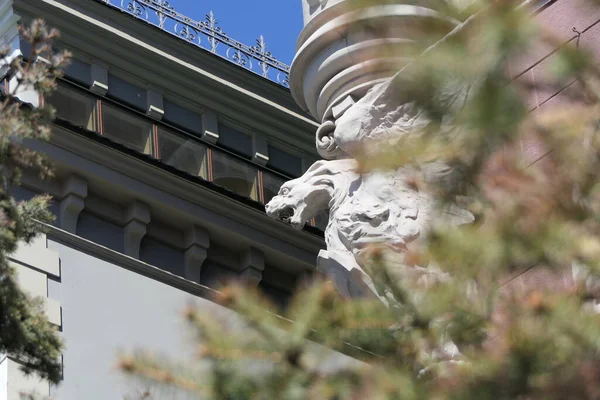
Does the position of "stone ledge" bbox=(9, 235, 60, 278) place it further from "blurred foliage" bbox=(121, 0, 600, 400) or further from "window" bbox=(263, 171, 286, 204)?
"blurred foliage" bbox=(121, 0, 600, 400)

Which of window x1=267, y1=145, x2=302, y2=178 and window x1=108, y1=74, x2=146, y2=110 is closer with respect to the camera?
window x1=108, y1=74, x2=146, y2=110

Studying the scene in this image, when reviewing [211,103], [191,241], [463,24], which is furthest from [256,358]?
[211,103]

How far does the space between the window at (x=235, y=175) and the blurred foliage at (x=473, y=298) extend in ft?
53.5

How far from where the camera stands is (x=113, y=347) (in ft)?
70.4

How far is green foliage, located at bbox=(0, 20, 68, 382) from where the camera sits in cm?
1052

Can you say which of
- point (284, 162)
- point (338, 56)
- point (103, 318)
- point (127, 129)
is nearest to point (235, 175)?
point (284, 162)

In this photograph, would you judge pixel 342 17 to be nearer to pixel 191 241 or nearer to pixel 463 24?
pixel 463 24

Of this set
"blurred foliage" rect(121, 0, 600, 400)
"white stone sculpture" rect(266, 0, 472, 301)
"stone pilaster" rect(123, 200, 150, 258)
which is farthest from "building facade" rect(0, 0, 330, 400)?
"blurred foliage" rect(121, 0, 600, 400)

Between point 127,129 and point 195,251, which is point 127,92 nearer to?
point 127,129

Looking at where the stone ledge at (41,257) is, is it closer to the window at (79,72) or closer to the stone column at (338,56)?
the window at (79,72)

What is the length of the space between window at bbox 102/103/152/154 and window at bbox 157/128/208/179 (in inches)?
8.5

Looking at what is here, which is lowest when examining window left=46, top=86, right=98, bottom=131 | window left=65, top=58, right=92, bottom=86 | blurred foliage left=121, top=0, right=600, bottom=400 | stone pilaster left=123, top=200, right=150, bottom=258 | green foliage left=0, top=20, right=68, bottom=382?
blurred foliage left=121, top=0, right=600, bottom=400

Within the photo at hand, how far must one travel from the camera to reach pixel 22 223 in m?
10.9

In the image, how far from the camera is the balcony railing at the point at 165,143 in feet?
77.4
